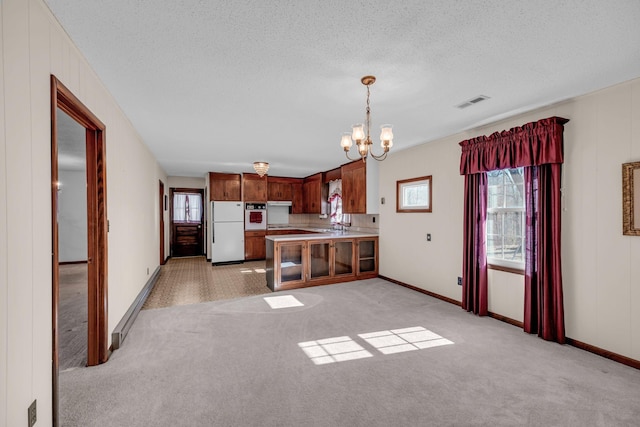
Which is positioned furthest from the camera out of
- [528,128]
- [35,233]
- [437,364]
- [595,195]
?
[528,128]

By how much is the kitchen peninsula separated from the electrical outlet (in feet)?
11.8

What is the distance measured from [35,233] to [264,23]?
5.40ft

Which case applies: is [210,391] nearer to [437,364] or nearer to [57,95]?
[437,364]

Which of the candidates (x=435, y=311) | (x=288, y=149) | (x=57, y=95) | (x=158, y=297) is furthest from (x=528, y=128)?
(x=158, y=297)

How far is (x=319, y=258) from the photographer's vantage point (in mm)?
5477

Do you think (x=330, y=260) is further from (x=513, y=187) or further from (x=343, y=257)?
(x=513, y=187)

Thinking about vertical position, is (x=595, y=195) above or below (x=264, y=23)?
below

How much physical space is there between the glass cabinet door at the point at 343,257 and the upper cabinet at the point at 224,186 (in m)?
3.48

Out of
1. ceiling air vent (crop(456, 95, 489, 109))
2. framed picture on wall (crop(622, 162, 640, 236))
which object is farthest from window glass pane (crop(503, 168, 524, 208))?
ceiling air vent (crop(456, 95, 489, 109))

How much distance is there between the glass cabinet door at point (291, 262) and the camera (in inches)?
203

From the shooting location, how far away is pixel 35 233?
151 centimetres

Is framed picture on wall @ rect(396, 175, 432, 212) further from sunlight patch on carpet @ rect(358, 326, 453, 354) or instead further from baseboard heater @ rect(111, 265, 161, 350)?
baseboard heater @ rect(111, 265, 161, 350)

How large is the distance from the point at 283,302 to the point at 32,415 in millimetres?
3063

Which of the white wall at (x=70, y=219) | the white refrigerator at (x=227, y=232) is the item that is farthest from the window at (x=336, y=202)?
the white wall at (x=70, y=219)
